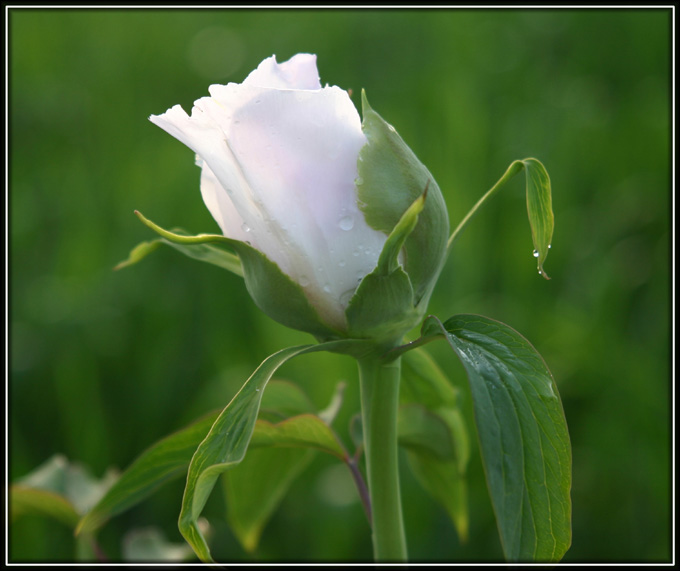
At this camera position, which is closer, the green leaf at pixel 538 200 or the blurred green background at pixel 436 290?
the green leaf at pixel 538 200

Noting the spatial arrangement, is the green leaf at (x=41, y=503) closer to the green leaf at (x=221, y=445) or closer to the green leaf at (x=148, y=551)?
the green leaf at (x=148, y=551)

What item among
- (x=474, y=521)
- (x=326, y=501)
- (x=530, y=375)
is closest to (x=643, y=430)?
(x=474, y=521)

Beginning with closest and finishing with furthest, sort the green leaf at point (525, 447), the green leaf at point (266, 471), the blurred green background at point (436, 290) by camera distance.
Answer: the green leaf at point (525, 447) → the green leaf at point (266, 471) → the blurred green background at point (436, 290)

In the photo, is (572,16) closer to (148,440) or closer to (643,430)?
A: (643,430)

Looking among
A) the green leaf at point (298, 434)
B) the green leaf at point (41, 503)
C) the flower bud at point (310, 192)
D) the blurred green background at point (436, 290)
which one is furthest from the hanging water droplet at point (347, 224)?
the blurred green background at point (436, 290)

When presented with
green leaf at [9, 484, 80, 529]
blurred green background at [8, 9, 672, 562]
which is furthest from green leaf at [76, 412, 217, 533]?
blurred green background at [8, 9, 672, 562]

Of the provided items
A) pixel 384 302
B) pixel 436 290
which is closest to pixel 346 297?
pixel 384 302

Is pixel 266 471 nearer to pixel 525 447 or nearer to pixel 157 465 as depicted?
pixel 157 465
